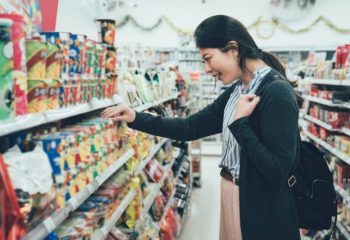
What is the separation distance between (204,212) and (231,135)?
3483 mm

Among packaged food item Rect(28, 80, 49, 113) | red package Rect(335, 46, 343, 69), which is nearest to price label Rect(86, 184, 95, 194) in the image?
packaged food item Rect(28, 80, 49, 113)

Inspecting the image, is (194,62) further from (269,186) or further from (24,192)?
(24,192)

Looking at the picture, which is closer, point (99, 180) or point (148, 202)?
point (99, 180)

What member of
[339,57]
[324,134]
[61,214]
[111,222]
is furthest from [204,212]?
[61,214]

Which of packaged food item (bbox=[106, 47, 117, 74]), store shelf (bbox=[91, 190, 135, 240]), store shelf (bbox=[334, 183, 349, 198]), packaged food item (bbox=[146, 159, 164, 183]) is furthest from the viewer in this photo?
store shelf (bbox=[334, 183, 349, 198])

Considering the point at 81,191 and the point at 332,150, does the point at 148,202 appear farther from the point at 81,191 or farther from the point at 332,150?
the point at 332,150

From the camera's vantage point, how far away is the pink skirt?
1.89 meters

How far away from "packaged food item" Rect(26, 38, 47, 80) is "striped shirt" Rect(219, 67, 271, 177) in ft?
3.04

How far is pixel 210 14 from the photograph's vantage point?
10039mm

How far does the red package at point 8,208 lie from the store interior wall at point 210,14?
8972 millimetres

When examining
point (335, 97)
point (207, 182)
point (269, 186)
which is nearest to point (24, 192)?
point (269, 186)

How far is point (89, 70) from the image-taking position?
1.78 m

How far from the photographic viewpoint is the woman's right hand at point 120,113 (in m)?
2.07

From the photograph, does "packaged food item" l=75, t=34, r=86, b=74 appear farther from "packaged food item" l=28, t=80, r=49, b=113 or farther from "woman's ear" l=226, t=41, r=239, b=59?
"woman's ear" l=226, t=41, r=239, b=59
